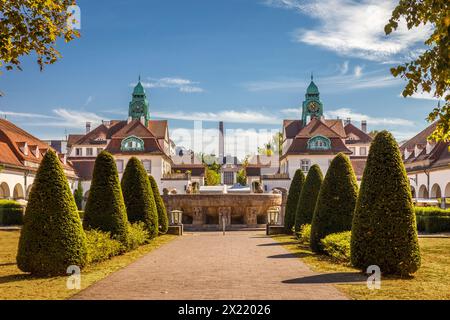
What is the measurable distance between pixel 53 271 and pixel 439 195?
45099mm

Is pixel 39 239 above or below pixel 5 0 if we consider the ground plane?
below

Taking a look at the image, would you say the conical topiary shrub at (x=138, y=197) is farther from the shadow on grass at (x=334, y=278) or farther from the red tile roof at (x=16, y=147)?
the red tile roof at (x=16, y=147)

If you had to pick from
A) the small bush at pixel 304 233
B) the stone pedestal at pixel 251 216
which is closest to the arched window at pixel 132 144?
the stone pedestal at pixel 251 216

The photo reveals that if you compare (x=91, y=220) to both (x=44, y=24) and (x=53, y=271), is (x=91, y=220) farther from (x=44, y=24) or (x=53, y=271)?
(x=44, y=24)

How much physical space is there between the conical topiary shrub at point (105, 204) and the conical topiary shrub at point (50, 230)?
3708 millimetres

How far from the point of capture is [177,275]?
37.0ft

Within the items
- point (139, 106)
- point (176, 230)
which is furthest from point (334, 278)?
point (139, 106)

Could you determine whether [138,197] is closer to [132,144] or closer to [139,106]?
[132,144]

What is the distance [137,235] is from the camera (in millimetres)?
18281

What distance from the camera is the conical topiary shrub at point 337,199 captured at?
49.9 ft

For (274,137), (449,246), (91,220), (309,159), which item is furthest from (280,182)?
(91,220)

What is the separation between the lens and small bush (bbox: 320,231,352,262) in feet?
43.4

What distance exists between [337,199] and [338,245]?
2037 mm
